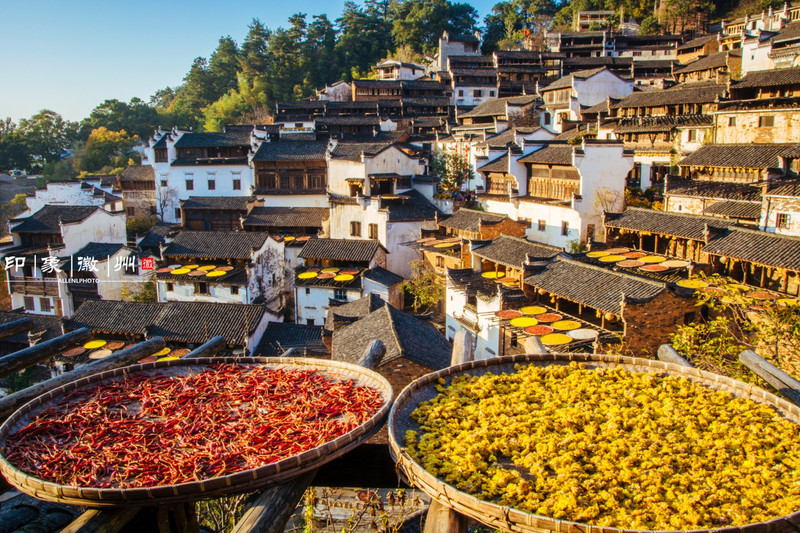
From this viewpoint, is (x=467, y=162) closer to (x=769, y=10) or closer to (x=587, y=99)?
(x=587, y=99)

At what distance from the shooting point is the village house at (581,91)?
45.7m

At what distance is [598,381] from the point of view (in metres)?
5.10

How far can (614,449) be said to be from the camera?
156 inches

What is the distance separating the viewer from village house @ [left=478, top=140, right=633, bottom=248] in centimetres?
3061

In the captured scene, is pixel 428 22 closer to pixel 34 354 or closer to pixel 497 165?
pixel 497 165

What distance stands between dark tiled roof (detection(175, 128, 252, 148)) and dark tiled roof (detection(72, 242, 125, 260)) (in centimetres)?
1183

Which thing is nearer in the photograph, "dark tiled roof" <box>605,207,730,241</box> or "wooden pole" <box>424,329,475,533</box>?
"wooden pole" <box>424,329,475,533</box>

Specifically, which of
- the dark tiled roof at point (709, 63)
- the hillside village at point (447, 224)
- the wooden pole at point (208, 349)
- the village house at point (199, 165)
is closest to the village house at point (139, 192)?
the hillside village at point (447, 224)

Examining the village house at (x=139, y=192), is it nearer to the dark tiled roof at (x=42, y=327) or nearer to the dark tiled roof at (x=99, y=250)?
the dark tiled roof at (x=99, y=250)

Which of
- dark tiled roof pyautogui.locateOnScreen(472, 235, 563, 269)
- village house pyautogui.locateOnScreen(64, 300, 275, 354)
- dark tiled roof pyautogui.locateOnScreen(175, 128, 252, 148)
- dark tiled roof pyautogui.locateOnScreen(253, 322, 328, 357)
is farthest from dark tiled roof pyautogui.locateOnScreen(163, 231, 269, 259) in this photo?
dark tiled roof pyautogui.locateOnScreen(472, 235, 563, 269)

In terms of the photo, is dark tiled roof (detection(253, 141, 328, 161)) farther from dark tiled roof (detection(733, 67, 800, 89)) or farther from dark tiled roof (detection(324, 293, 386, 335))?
dark tiled roof (detection(733, 67, 800, 89))

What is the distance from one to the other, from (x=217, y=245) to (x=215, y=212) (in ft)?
30.2

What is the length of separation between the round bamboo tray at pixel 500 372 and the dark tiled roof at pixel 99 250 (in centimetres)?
3661

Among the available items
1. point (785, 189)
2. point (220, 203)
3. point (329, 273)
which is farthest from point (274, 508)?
point (220, 203)
